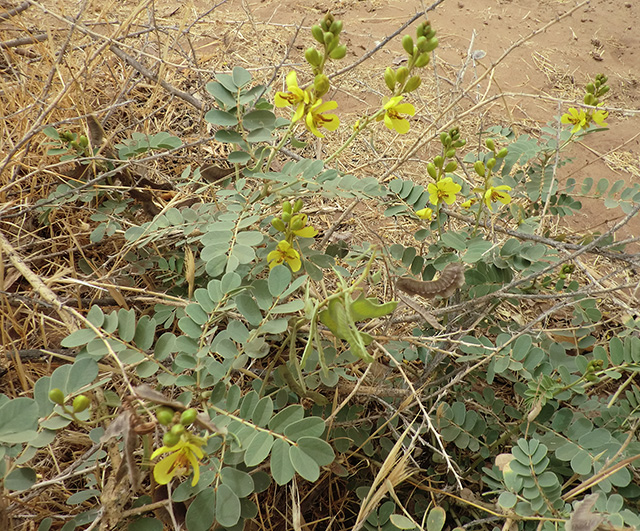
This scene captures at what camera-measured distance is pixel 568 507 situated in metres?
0.80

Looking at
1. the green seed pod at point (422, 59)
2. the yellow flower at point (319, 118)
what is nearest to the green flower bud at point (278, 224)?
the yellow flower at point (319, 118)

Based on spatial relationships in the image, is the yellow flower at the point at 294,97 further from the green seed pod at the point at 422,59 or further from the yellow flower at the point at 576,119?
the yellow flower at the point at 576,119

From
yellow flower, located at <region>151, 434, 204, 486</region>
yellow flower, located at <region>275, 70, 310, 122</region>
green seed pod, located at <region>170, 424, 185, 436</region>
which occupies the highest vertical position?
yellow flower, located at <region>275, 70, 310, 122</region>

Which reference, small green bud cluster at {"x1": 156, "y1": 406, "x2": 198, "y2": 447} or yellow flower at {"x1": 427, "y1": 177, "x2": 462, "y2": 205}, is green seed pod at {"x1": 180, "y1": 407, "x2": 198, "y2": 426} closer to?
small green bud cluster at {"x1": 156, "y1": 406, "x2": 198, "y2": 447}

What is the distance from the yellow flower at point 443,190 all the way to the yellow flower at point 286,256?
0.36 m

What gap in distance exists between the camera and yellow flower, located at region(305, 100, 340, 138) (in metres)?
0.84

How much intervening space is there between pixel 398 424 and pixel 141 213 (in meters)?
0.99

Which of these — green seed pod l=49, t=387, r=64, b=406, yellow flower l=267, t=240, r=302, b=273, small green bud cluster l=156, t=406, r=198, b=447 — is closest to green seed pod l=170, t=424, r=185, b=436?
small green bud cluster l=156, t=406, r=198, b=447

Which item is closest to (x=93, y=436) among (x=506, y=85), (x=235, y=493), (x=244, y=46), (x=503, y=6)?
(x=235, y=493)

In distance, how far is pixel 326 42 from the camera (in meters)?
0.84

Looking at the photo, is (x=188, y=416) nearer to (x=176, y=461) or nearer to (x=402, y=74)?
(x=176, y=461)

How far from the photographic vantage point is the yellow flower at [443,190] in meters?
1.02

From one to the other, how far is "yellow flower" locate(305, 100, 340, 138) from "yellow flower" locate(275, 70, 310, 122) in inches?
0.7

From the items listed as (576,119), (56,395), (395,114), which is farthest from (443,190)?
(56,395)
